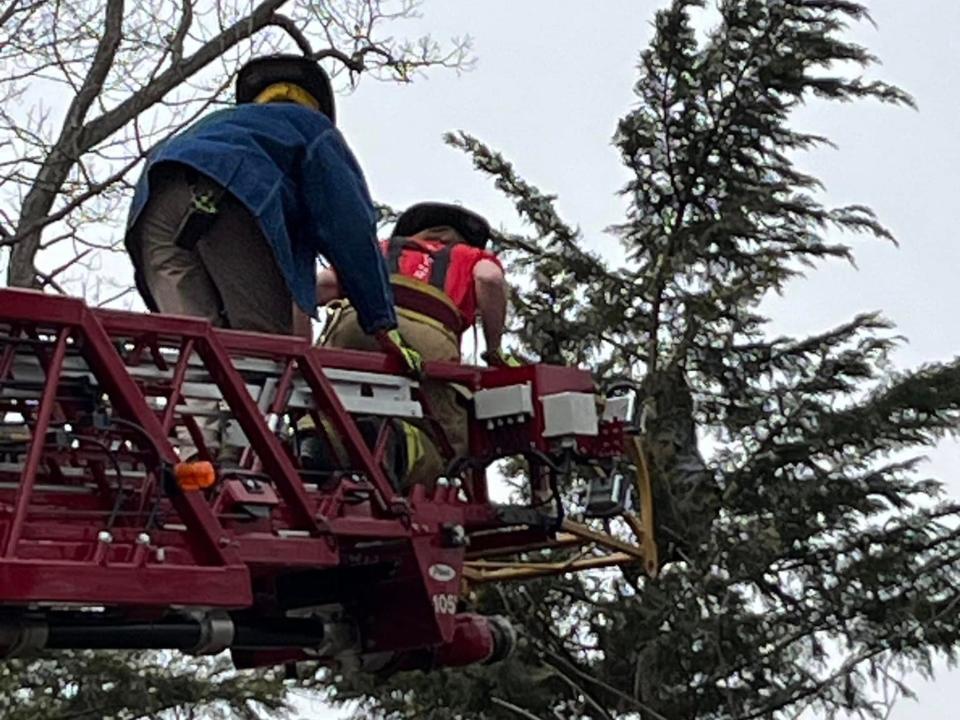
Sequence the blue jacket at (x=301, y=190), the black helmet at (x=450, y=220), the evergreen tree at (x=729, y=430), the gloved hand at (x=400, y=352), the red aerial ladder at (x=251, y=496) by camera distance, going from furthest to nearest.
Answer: the evergreen tree at (x=729, y=430)
the black helmet at (x=450, y=220)
the gloved hand at (x=400, y=352)
the blue jacket at (x=301, y=190)
the red aerial ladder at (x=251, y=496)

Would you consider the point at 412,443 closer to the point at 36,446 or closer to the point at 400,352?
the point at 400,352

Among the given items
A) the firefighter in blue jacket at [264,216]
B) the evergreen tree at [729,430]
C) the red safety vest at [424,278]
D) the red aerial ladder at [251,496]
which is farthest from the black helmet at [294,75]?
the evergreen tree at [729,430]

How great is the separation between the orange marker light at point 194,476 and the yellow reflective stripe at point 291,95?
161cm

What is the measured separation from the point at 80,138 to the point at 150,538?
7491 millimetres

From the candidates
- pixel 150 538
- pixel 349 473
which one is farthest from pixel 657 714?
pixel 150 538

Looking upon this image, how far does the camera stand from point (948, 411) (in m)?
10.4

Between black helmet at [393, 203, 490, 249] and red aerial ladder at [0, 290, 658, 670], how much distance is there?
85 cm

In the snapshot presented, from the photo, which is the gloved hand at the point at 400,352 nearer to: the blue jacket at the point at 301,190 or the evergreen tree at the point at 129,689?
the blue jacket at the point at 301,190

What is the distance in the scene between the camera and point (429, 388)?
603 centimetres

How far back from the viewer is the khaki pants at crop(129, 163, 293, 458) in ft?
19.2

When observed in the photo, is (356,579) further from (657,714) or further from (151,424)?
(657,714)

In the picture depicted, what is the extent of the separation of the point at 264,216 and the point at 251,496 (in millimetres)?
922

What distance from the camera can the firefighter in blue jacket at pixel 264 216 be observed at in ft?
18.7

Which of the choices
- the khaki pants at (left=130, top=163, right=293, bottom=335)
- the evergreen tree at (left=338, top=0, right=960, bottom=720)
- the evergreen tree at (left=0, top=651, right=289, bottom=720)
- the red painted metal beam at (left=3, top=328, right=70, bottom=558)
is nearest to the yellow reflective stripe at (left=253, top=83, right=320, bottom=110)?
the khaki pants at (left=130, top=163, right=293, bottom=335)
